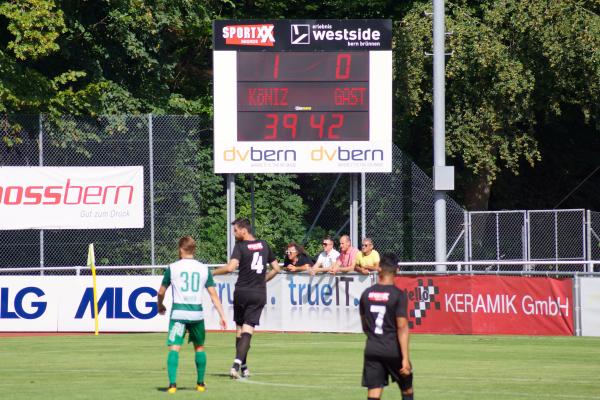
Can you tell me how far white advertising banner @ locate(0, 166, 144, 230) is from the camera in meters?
27.7

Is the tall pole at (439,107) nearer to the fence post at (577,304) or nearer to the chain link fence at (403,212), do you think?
the chain link fence at (403,212)

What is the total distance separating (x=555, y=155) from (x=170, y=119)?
55.6 ft

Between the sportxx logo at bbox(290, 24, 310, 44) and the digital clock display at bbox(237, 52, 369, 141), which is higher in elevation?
the sportxx logo at bbox(290, 24, 310, 44)

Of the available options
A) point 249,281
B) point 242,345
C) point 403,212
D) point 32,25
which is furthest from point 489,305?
point 32,25

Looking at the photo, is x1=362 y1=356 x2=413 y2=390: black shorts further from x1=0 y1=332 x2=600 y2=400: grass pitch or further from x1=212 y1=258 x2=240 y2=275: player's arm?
x1=212 y1=258 x2=240 y2=275: player's arm

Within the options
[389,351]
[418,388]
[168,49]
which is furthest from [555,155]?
[389,351]

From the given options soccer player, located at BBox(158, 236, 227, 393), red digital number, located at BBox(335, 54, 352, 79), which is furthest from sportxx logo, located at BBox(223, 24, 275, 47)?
soccer player, located at BBox(158, 236, 227, 393)

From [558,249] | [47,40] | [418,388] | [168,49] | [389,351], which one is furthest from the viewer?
[168,49]

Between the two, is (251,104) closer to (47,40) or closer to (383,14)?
(47,40)

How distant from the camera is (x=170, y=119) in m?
29.1

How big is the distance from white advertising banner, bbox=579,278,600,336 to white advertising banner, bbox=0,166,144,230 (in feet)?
33.2

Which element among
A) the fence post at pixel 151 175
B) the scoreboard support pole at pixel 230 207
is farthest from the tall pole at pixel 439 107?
the fence post at pixel 151 175

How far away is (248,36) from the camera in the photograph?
27.5 m

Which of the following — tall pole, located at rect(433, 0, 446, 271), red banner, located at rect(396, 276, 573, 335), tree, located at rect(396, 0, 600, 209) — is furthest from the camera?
tree, located at rect(396, 0, 600, 209)
